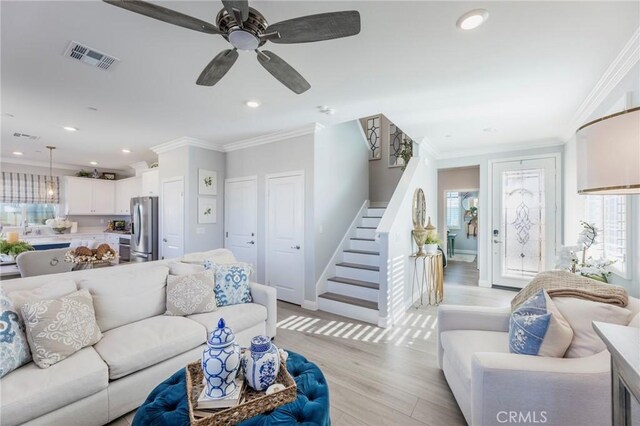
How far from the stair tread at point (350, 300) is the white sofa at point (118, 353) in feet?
3.93

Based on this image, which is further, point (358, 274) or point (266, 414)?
point (358, 274)

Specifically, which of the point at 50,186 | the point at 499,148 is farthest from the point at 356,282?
the point at 50,186

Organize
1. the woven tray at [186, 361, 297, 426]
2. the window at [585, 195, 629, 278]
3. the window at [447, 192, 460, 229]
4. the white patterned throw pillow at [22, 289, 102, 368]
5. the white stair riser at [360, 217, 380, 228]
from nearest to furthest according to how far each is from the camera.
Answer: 1. the woven tray at [186, 361, 297, 426]
2. the white patterned throw pillow at [22, 289, 102, 368]
3. the window at [585, 195, 629, 278]
4. the white stair riser at [360, 217, 380, 228]
5. the window at [447, 192, 460, 229]

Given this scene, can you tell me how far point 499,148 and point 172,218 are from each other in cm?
604

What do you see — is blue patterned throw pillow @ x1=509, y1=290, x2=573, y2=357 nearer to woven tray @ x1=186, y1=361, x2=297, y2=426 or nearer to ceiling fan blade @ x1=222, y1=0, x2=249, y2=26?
woven tray @ x1=186, y1=361, x2=297, y2=426

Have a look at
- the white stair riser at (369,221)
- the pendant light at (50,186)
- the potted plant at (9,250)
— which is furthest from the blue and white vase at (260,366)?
the pendant light at (50,186)

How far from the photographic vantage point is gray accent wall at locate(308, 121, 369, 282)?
4066 millimetres

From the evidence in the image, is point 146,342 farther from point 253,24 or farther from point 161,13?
point 253,24

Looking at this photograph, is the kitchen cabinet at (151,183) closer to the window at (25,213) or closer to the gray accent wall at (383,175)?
the window at (25,213)

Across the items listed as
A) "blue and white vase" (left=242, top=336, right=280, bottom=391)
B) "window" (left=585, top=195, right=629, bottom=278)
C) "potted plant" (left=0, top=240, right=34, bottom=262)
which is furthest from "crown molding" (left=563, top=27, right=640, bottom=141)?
"potted plant" (left=0, top=240, right=34, bottom=262)

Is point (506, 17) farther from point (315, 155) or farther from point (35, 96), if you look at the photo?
point (35, 96)

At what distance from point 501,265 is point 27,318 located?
605cm

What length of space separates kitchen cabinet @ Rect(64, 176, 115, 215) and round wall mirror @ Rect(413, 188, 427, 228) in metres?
7.52

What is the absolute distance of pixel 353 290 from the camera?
12.7 feet
